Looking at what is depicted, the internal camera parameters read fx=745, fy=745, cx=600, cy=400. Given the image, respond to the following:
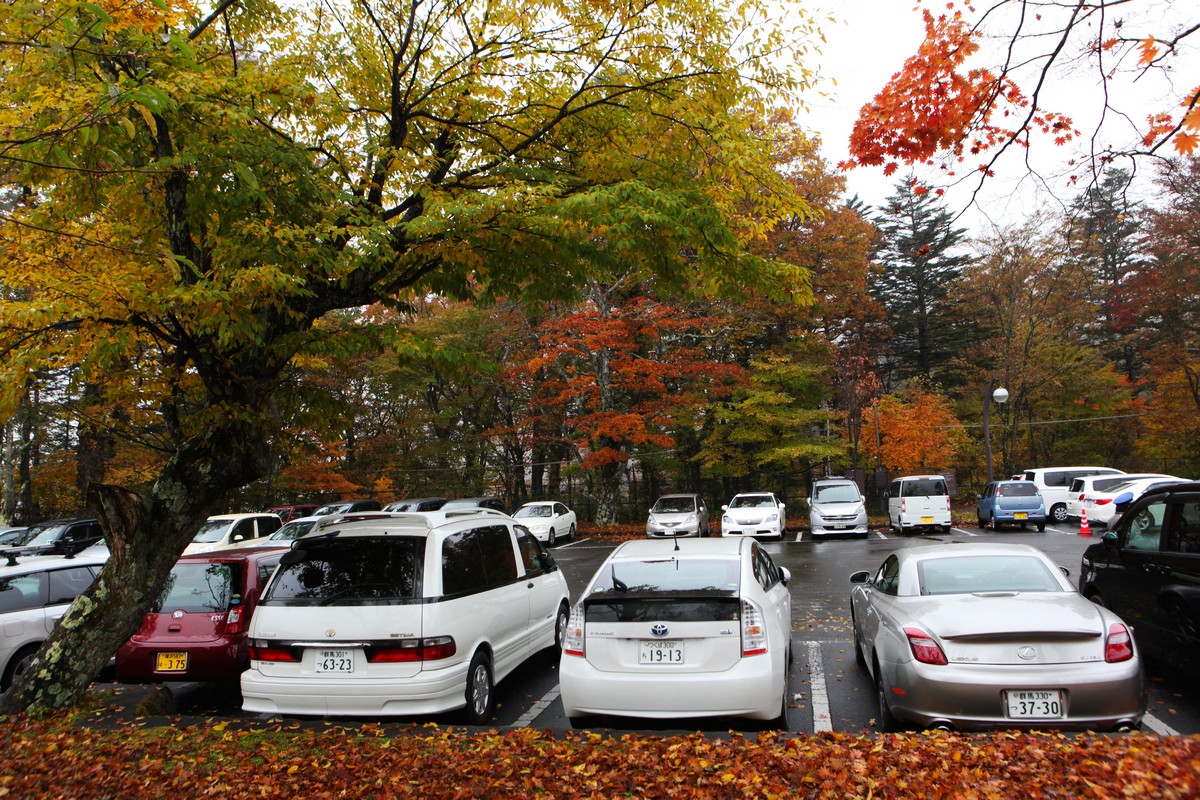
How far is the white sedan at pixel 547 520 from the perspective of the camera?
83.8 feet

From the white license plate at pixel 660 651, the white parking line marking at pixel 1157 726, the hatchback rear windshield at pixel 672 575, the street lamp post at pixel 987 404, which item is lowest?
the white parking line marking at pixel 1157 726

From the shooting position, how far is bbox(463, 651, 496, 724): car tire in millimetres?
6012

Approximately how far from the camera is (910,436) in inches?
1197

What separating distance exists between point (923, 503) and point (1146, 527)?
55.7ft

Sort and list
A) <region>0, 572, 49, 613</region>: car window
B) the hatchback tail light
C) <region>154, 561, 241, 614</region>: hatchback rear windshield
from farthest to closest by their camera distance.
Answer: <region>0, 572, 49, 613</region>: car window < <region>154, 561, 241, 614</region>: hatchback rear windshield < the hatchback tail light

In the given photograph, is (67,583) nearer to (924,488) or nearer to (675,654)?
(675,654)

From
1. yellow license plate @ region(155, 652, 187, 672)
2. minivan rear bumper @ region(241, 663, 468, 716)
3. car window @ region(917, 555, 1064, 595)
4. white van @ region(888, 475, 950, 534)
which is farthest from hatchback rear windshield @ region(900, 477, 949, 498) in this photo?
yellow license plate @ region(155, 652, 187, 672)

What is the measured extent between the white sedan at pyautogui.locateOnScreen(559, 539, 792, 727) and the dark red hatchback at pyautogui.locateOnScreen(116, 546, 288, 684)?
3546 millimetres

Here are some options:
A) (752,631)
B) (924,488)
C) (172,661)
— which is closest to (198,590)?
(172,661)

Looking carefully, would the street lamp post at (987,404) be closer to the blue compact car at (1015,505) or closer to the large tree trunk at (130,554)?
the blue compact car at (1015,505)

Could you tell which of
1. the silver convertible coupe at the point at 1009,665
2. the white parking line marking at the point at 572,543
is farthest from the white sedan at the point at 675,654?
the white parking line marking at the point at 572,543

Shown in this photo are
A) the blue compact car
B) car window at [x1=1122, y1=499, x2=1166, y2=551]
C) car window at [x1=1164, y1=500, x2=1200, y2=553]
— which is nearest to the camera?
car window at [x1=1164, y1=500, x2=1200, y2=553]

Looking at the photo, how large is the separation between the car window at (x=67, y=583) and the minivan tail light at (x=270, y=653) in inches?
150

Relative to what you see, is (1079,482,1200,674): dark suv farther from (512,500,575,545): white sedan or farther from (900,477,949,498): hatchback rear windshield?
(512,500,575,545): white sedan
